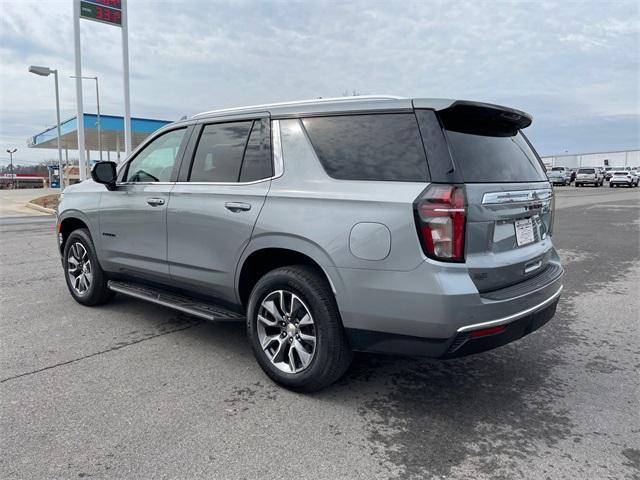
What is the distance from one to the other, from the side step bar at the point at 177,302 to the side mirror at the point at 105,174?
3.20ft

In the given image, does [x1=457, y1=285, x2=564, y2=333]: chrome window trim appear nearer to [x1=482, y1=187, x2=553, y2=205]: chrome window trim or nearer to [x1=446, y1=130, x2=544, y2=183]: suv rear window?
[x1=482, y1=187, x2=553, y2=205]: chrome window trim

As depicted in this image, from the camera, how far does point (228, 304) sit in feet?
12.4

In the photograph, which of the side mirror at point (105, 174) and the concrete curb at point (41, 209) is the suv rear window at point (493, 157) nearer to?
the side mirror at point (105, 174)

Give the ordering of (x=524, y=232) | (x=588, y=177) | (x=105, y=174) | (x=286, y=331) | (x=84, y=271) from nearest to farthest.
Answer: (x=524, y=232) → (x=286, y=331) → (x=105, y=174) → (x=84, y=271) → (x=588, y=177)

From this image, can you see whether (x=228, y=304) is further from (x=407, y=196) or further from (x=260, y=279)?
(x=407, y=196)

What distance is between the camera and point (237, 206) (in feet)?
11.7

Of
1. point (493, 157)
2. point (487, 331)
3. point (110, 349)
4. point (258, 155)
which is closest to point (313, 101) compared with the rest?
point (258, 155)

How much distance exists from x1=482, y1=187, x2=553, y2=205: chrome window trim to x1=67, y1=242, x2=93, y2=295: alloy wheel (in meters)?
4.10

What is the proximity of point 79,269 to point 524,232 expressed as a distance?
451cm

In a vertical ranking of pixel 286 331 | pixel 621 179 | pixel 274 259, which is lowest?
pixel 286 331

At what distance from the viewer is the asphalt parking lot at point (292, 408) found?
2533mm

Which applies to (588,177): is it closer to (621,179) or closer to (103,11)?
(621,179)

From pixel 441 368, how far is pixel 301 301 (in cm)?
134

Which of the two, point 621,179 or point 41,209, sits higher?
point 621,179
